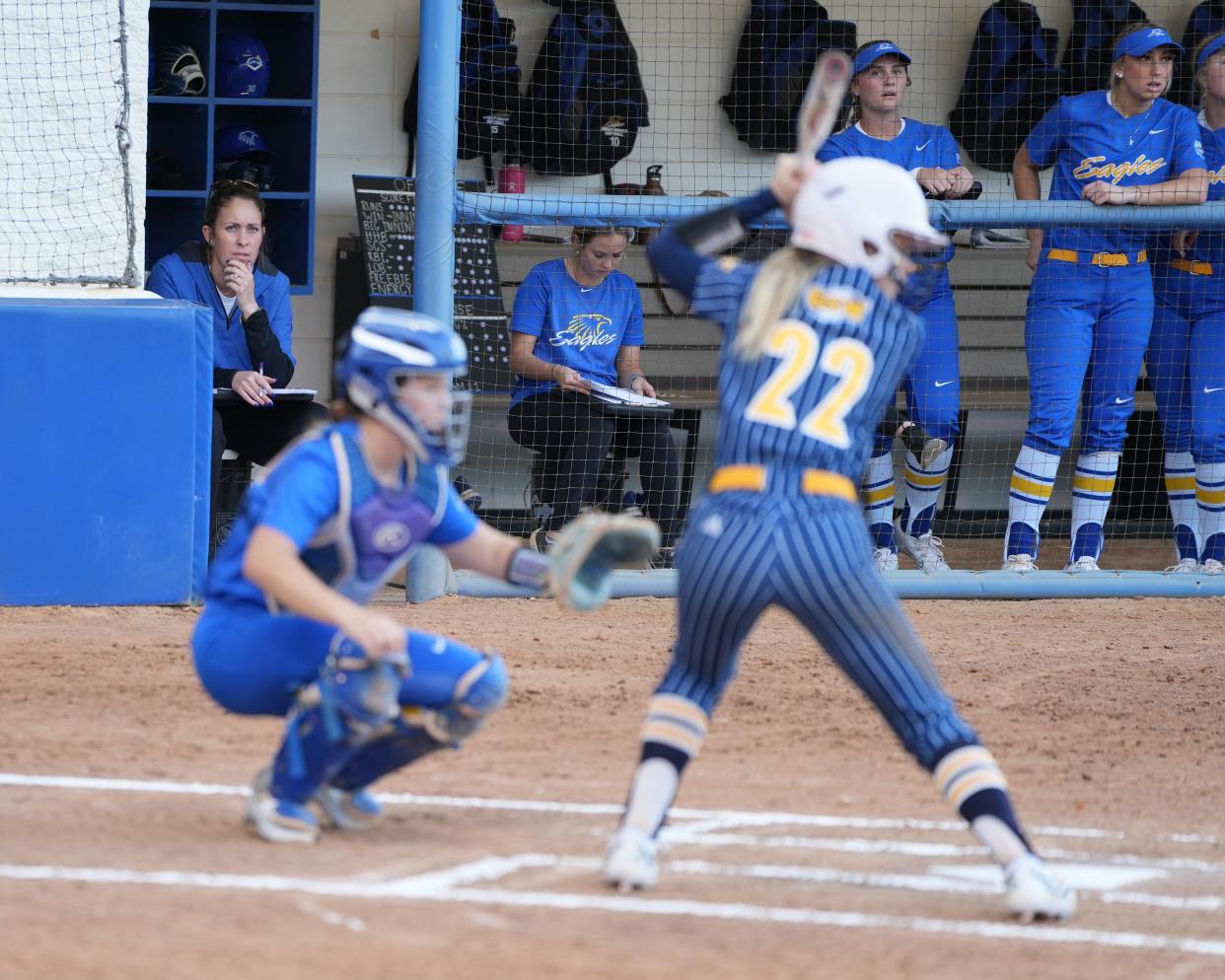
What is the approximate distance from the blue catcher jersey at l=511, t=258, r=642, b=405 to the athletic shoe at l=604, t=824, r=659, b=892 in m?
4.14

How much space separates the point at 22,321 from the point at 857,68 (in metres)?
3.55

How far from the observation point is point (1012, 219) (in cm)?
674

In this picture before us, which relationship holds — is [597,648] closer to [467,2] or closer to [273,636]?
[273,636]

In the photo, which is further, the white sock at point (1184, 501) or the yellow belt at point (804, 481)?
the white sock at point (1184, 501)

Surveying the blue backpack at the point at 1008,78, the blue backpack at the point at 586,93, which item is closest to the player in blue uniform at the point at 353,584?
the blue backpack at the point at 586,93

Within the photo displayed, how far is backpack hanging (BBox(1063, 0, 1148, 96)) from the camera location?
9.34m

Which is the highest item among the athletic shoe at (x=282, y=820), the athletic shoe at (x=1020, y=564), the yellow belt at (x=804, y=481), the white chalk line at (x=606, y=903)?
the yellow belt at (x=804, y=481)

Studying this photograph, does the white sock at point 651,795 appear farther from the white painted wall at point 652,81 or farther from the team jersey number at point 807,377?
the white painted wall at point 652,81

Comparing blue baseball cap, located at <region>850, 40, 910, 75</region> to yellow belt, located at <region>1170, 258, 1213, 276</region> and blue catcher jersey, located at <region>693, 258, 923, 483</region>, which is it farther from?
blue catcher jersey, located at <region>693, 258, 923, 483</region>

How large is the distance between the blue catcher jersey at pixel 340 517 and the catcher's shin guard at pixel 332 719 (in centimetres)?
23

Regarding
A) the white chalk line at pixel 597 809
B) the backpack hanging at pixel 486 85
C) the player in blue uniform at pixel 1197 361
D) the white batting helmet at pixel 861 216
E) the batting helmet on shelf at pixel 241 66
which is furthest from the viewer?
the batting helmet on shelf at pixel 241 66

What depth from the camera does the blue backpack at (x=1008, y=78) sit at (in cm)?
920

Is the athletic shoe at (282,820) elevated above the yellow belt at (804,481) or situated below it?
below

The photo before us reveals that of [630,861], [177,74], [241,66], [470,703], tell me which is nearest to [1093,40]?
[241,66]
